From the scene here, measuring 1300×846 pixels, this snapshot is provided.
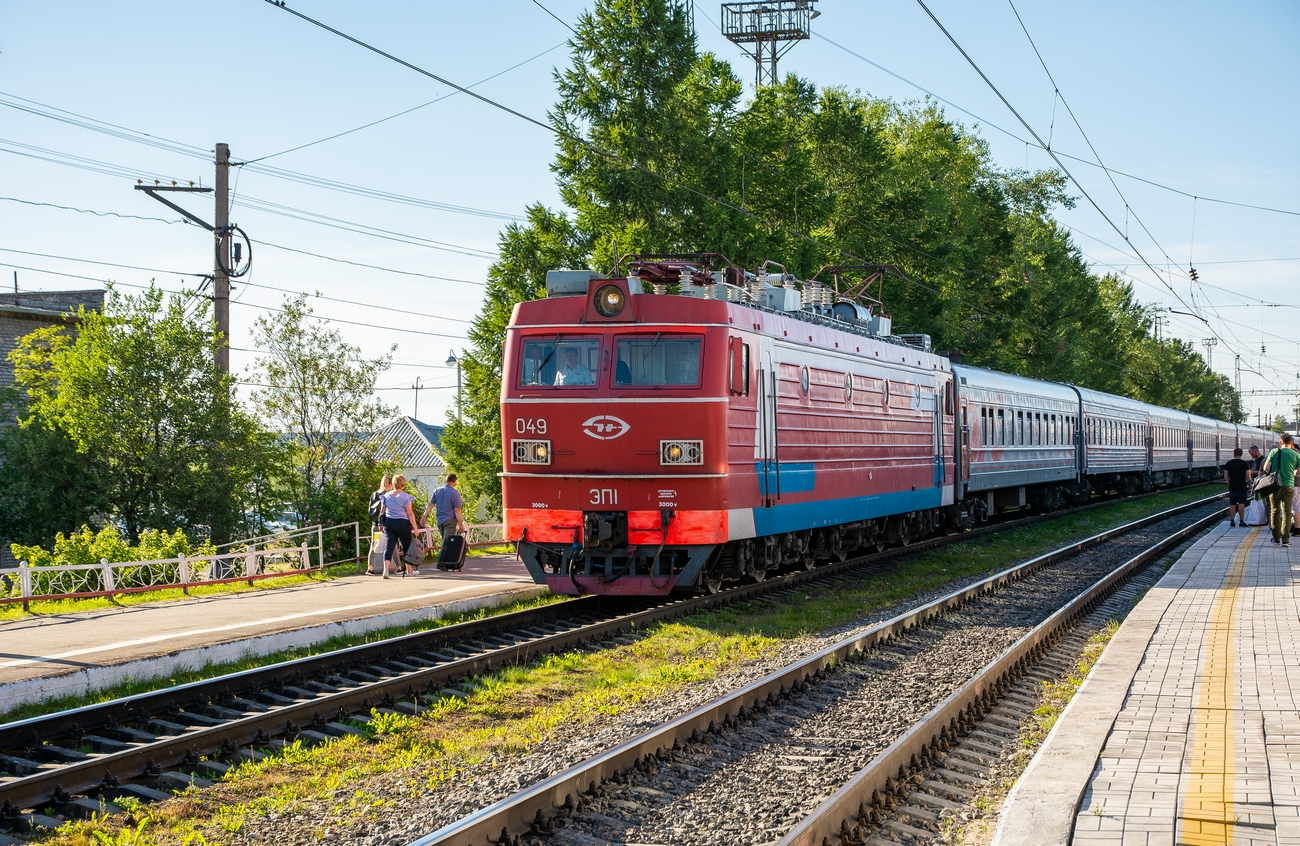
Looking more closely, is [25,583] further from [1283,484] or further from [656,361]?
[1283,484]

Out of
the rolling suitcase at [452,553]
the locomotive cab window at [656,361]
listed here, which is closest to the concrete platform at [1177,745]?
the locomotive cab window at [656,361]

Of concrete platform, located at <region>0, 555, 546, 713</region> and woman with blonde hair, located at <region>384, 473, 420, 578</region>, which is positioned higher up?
woman with blonde hair, located at <region>384, 473, 420, 578</region>

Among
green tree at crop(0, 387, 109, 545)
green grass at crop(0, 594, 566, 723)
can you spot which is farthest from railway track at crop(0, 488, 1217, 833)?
green tree at crop(0, 387, 109, 545)

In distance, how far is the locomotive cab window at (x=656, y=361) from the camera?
12.9 m

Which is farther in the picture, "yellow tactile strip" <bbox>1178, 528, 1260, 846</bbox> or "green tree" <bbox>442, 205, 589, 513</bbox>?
"green tree" <bbox>442, 205, 589, 513</bbox>

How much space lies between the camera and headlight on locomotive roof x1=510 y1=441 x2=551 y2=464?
13.2 meters

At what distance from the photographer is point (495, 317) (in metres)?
36.5

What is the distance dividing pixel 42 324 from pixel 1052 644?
36.0m

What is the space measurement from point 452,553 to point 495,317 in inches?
818

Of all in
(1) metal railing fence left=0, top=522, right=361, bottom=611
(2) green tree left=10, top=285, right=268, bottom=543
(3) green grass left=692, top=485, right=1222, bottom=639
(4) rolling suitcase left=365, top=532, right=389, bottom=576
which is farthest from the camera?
(2) green tree left=10, top=285, right=268, bottom=543

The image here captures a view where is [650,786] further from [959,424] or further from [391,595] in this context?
[959,424]

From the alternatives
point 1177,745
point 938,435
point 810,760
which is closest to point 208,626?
point 810,760

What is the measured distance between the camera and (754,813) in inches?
237

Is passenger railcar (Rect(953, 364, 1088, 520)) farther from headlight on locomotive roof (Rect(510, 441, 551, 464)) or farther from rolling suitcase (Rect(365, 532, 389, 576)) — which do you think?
headlight on locomotive roof (Rect(510, 441, 551, 464))
